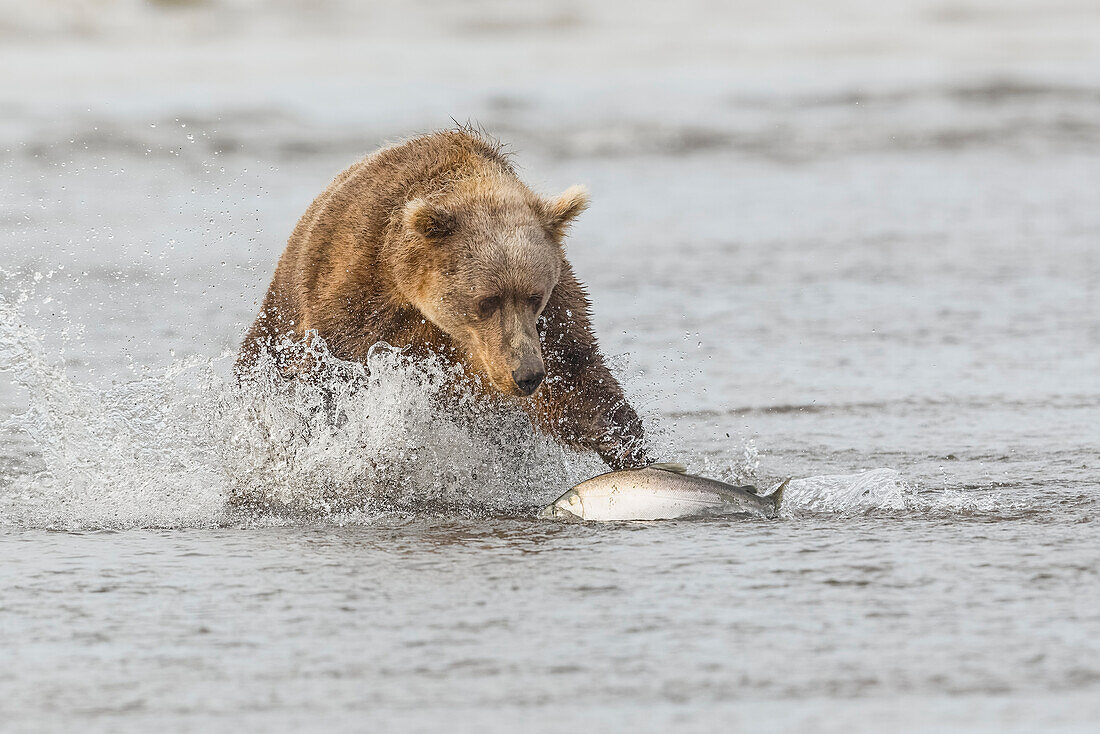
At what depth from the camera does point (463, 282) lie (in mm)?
5348

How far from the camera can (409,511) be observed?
517 centimetres

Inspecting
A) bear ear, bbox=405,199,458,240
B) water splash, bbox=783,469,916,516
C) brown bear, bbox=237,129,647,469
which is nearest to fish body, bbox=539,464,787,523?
water splash, bbox=783,469,916,516

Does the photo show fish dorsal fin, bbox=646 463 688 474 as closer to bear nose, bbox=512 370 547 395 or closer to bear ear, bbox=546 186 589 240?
bear nose, bbox=512 370 547 395

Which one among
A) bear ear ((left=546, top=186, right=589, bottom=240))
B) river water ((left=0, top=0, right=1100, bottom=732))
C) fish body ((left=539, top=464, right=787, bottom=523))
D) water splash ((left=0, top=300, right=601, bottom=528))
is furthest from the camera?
bear ear ((left=546, top=186, right=589, bottom=240))

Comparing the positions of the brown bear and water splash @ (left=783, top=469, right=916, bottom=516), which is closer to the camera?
water splash @ (left=783, top=469, right=916, bottom=516)

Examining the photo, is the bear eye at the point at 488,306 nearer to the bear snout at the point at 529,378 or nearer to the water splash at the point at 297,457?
the bear snout at the point at 529,378

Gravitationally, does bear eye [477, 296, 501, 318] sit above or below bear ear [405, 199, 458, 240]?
below

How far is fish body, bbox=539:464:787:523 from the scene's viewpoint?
15.5 ft

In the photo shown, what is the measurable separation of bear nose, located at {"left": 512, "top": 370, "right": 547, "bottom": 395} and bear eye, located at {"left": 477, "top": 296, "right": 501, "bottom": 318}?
318 mm

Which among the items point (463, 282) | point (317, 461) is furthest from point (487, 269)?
point (317, 461)

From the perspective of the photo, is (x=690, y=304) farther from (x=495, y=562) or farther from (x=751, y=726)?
(x=751, y=726)

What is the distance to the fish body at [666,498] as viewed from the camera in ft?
15.5

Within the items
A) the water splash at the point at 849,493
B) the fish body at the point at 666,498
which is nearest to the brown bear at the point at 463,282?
the fish body at the point at 666,498

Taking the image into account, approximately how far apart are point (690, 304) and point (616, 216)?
4279 mm
